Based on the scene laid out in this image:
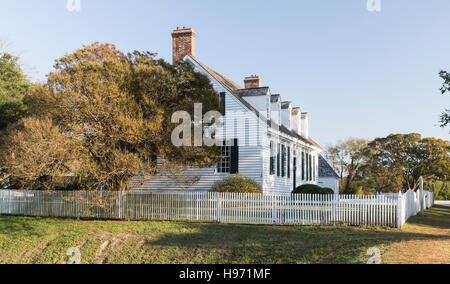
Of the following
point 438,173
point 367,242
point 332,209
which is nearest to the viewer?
point 367,242

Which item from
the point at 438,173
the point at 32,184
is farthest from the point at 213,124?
the point at 438,173

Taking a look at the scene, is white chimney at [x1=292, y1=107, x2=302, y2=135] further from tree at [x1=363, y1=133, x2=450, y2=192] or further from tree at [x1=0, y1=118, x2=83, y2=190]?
tree at [x1=0, y1=118, x2=83, y2=190]

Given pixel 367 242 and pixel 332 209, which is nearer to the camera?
pixel 367 242

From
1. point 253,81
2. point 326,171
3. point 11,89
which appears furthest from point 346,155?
point 11,89

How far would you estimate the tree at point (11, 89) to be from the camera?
25.2m

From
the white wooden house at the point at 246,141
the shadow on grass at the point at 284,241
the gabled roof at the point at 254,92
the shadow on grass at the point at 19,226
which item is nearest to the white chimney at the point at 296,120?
the white wooden house at the point at 246,141

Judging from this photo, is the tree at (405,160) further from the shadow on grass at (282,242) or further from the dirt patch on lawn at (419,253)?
the dirt patch on lawn at (419,253)

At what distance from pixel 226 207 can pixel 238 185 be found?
435cm

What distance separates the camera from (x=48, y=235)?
16.6 metres

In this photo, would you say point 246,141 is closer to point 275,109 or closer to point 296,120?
point 275,109

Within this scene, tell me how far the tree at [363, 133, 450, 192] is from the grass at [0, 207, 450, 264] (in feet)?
72.1

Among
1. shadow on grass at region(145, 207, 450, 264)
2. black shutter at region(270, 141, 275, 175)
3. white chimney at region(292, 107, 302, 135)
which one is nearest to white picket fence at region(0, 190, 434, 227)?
shadow on grass at region(145, 207, 450, 264)
